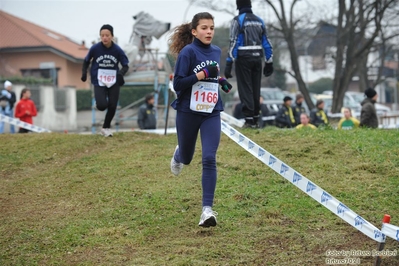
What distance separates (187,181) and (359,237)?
2912 mm

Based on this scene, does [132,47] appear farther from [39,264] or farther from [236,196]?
[39,264]

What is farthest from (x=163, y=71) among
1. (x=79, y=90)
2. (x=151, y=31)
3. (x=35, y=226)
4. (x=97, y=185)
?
(x=79, y=90)

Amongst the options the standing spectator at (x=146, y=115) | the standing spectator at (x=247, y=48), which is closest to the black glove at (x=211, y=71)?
the standing spectator at (x=247, y=48)

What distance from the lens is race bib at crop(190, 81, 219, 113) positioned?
681cm

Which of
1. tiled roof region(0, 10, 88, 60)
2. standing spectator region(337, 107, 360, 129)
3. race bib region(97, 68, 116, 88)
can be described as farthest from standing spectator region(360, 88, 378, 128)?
tiled roof region(0, 10, 88, 60)

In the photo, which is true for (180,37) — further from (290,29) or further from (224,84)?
(290,29)


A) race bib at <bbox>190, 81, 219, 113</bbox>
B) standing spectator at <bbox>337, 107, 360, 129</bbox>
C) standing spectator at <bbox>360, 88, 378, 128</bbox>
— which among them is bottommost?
standing spectator at <bbox>337, 107, 360, 129</bbox>

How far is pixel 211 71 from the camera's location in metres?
6.74

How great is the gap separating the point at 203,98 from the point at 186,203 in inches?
62.3

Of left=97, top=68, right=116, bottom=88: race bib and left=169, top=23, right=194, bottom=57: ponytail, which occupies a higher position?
left=169, top=23, right=194, bottom=57: ponytail

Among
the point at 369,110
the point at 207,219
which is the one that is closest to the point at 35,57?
the point at 369,110

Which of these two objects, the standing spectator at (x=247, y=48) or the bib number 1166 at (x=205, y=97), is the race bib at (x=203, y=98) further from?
the standing spectator at (x=247, y=48)

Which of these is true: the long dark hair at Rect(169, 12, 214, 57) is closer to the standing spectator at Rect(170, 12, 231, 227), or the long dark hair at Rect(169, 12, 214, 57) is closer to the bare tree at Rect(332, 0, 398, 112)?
the standing spectator at Rect(170, 12, 231, 227)

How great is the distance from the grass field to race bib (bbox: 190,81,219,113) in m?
1.23
